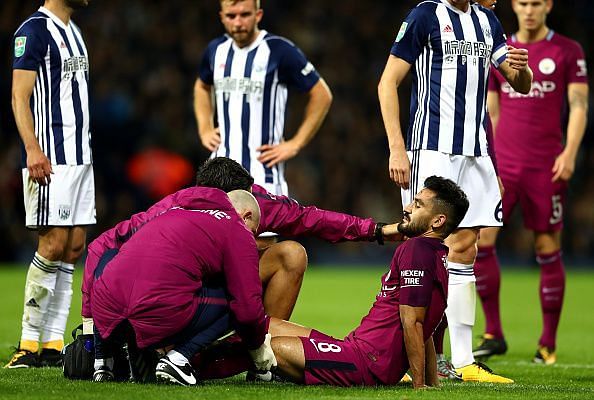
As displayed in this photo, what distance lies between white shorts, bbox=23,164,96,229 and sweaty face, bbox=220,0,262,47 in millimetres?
1459

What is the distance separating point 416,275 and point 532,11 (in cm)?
351

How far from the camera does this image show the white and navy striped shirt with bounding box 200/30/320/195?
7.66m

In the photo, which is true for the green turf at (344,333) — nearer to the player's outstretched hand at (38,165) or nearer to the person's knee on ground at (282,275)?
the person's knee on ground at (282,275)

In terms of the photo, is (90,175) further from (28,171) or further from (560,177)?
(560,177)

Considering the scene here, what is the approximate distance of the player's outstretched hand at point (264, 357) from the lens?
18.1 feet

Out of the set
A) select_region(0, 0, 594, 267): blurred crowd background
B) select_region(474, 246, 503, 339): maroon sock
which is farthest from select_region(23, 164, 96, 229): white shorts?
select_region(0, 0, 594, 267): blurred crowd background

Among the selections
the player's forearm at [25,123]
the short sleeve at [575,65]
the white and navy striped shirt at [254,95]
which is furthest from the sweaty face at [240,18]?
the short sleeve at [575,65]

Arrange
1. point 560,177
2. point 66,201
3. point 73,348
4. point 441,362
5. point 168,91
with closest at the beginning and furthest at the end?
point 73,348 → point 441,362 → point 66,201 → point 560,177 → point 168,91

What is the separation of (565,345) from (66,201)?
14.2 ft

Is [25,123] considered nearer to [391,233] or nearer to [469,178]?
[391,233]

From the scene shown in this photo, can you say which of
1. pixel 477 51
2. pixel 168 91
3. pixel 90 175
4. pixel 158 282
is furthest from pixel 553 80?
pixel 168 91

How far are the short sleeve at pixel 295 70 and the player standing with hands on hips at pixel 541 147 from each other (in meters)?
1.48

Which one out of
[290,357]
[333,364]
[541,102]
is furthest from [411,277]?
[541,102]

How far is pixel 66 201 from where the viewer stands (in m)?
6.93
